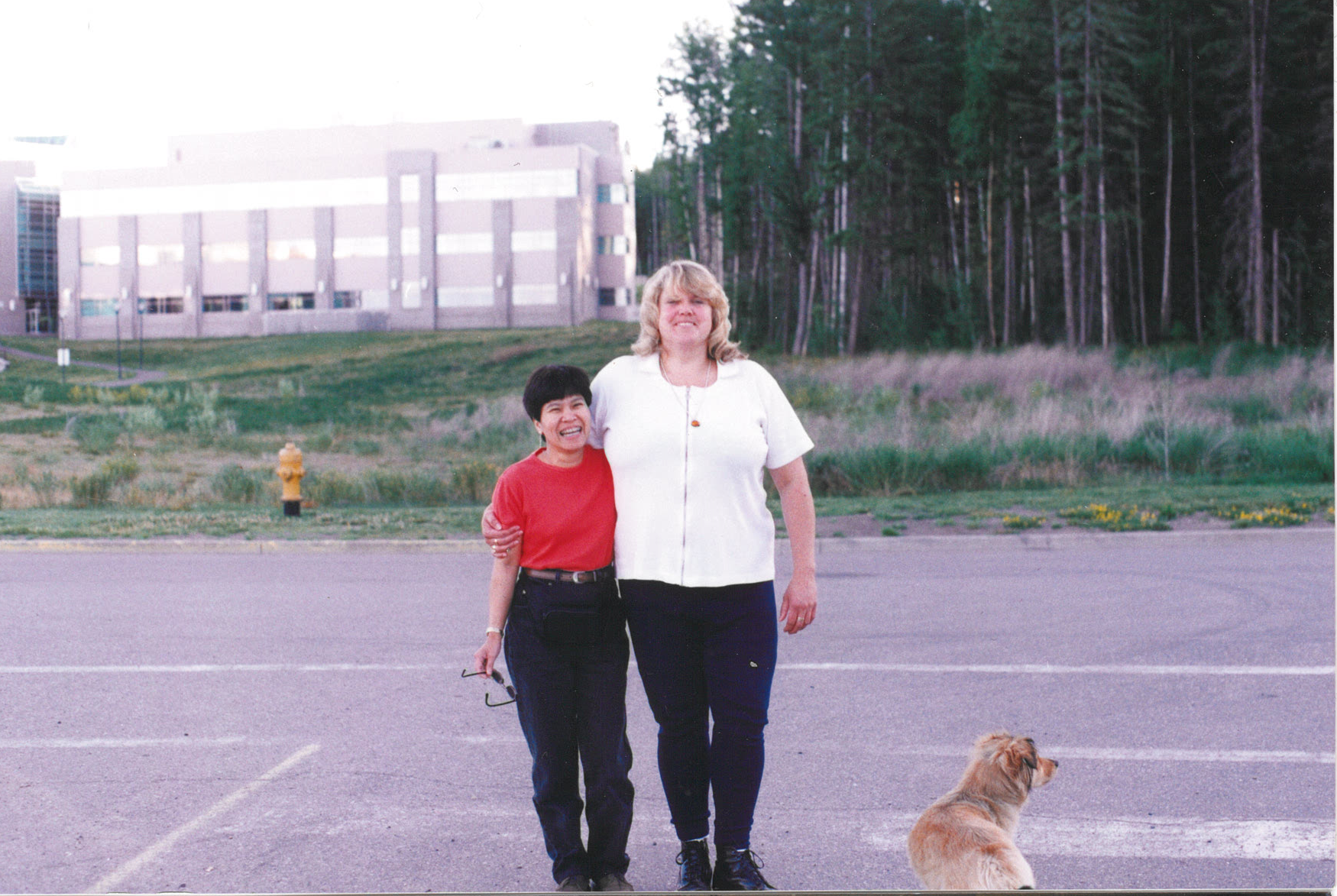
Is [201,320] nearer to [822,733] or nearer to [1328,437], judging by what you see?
[1328,437]

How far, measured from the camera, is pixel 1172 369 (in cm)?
2323

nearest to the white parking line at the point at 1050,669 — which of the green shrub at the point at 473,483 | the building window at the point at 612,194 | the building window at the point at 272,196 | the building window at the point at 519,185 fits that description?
the green shrub at the point at 473,483

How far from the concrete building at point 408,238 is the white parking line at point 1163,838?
50.6 meters

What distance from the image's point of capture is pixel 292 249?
5491 cm

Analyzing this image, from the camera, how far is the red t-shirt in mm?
3275

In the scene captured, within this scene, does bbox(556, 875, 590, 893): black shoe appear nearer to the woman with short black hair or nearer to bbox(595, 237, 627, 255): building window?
the woman with short black hair

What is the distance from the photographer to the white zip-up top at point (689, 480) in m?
3.23

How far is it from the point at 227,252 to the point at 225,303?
2.52 metres

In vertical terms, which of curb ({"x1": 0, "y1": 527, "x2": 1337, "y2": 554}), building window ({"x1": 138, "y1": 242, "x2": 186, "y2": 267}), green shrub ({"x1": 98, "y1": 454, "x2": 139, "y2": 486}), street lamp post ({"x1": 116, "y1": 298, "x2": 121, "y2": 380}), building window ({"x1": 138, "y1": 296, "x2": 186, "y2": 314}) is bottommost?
curb ({"x1": 0, "y1": 527, "x2": 1337, "y2": 554})

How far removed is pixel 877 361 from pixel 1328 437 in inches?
561

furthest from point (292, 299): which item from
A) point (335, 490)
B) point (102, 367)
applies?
point (335, 490)

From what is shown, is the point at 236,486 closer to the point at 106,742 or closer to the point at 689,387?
the point at 106,742

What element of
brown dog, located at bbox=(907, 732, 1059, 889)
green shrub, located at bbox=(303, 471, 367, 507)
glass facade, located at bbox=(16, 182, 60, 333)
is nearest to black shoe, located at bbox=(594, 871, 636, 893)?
brown dog, located at bbox=(907, 732, 1059, 889)

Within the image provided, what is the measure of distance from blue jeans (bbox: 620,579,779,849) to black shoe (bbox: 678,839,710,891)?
0.07m
